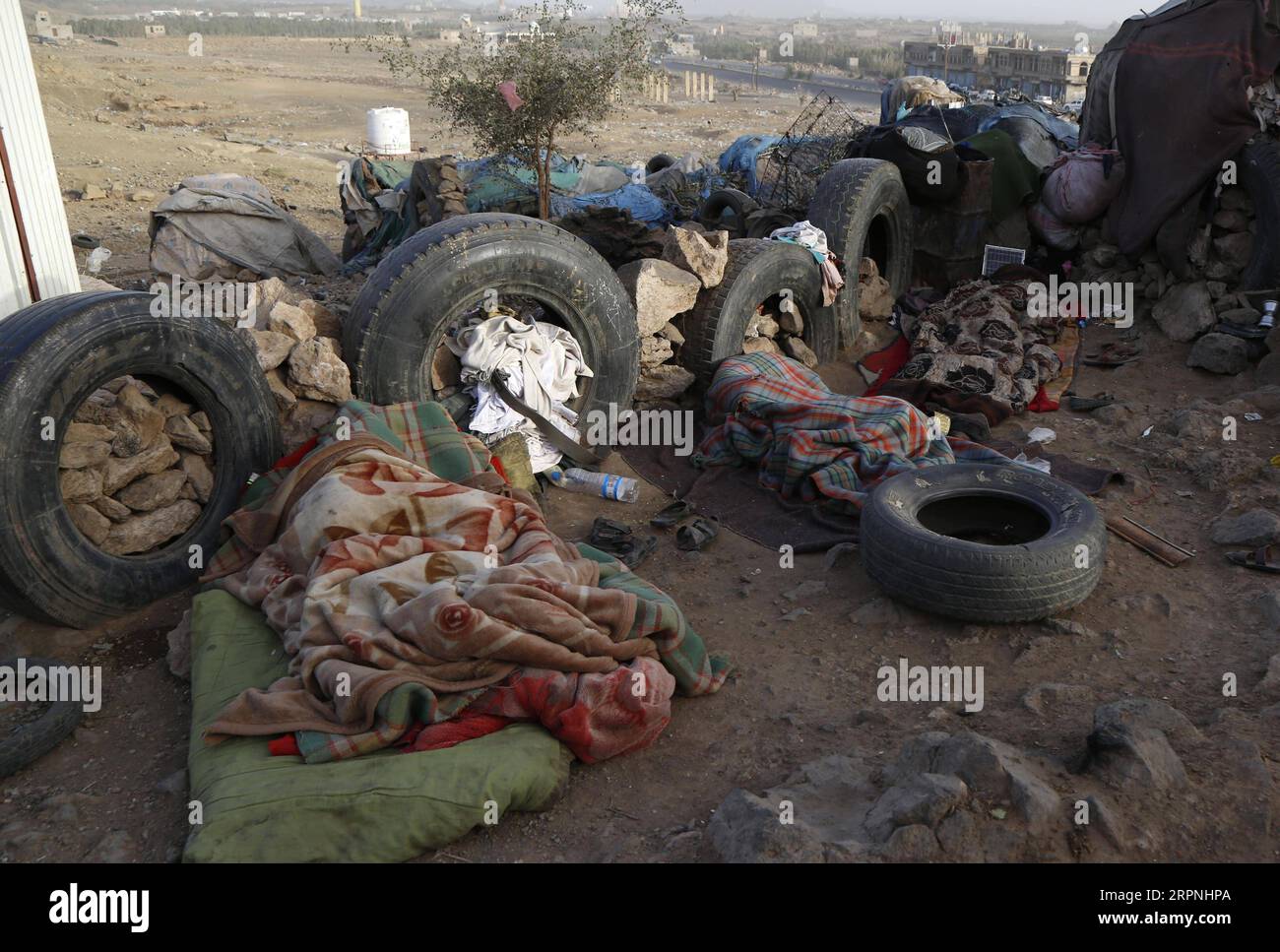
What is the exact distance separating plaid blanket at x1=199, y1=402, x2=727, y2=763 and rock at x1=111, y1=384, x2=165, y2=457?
1.81ft

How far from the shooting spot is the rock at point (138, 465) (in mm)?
4184

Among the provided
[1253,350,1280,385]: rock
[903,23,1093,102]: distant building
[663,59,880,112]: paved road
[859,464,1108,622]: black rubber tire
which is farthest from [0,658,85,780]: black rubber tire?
[663,59,880,112]: paved road

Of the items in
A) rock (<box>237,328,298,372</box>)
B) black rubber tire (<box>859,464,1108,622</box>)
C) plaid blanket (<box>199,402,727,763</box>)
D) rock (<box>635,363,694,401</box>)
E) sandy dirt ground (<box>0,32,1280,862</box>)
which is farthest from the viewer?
rock (<box>635,363,694,401</box>)

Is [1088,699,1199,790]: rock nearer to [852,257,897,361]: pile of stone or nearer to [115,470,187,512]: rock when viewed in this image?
[115,470,187,512]: rock

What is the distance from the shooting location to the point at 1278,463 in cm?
544

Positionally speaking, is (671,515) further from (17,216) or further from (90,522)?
(17,216)

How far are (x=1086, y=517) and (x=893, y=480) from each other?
0.85 meters

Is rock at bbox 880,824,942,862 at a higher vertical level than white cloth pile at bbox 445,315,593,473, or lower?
lower

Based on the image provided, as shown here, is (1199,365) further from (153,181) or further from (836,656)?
(153,181)

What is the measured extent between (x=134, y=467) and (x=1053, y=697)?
3.85 m

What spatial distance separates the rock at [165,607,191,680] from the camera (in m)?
3.77

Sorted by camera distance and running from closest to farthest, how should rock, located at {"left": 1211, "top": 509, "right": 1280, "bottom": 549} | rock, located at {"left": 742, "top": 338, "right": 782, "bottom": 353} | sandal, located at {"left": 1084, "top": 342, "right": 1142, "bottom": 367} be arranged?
rock, located at {"left": 1211, "top": 509, "right": 1280, "bottom": 549} → rock, located at {"left": 742, "top": 338, "right": 782, "bottom": 353} → sandal, located at {"left": 1084, "top": 342, "right": 1142, "bottom": 367}

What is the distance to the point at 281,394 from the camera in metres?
4.91

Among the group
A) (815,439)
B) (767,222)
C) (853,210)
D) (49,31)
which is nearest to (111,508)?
(815,439)
